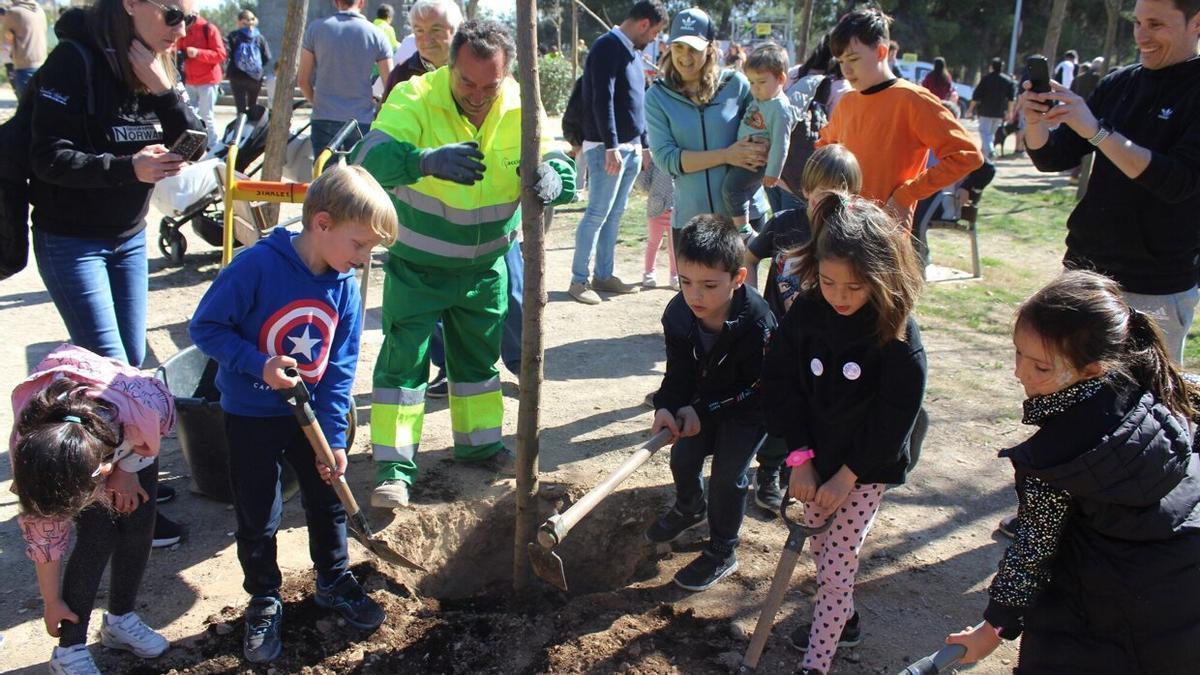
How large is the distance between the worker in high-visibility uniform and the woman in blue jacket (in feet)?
4.17

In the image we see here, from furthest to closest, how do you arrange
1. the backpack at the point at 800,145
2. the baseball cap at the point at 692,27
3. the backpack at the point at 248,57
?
the backpack at the point at 248,57, the backpack at the point at 800,145, the baseball cap at the point at 692,27

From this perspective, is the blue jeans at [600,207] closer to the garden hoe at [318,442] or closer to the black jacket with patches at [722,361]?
the black jacket with patches at [722,361]

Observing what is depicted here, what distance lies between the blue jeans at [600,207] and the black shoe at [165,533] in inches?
154

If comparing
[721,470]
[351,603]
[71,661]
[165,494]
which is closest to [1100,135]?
[721,470]

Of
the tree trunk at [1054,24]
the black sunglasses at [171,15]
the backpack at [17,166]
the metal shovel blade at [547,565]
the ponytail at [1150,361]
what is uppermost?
the tree trunk at [1054,24]

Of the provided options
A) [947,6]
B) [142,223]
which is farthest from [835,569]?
[947,6]

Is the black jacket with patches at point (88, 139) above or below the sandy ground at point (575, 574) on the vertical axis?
above

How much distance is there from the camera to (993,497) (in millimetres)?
4172

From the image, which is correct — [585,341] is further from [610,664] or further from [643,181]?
[610,664]

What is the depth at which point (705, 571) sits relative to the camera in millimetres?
3496

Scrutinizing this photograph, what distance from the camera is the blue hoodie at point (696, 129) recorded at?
5191 mm

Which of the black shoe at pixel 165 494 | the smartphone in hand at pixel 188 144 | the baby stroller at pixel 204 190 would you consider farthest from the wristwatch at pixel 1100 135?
the baby stroller at pixel 204 190

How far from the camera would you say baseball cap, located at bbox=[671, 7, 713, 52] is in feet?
16.8

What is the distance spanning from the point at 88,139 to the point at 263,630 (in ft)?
5.89
